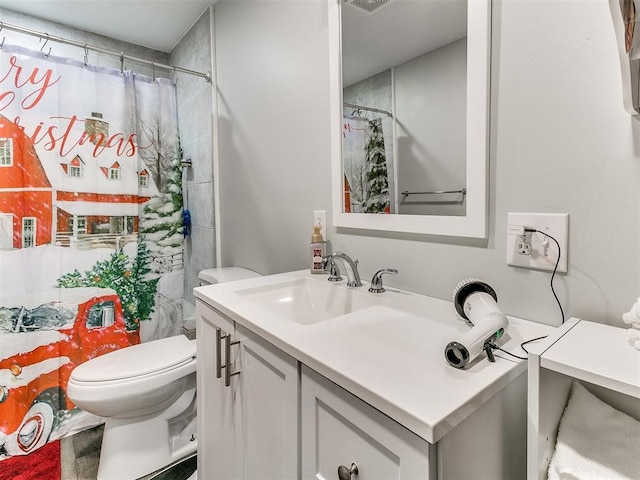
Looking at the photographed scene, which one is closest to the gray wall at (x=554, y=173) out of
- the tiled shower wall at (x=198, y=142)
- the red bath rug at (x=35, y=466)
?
the tiled shower wall at (x=198, y=142)

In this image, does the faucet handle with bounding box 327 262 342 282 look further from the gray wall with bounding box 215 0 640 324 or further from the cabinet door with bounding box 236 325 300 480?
the cabinet door with bounding box 236 325 300 480

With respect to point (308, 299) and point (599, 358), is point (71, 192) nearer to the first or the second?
point (308, 299)

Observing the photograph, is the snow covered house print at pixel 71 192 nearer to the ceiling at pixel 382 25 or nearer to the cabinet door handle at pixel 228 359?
the ceiling at pixel 382 25

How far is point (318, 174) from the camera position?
1381 mm

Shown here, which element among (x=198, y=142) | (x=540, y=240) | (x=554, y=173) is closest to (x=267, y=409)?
(x=540, y=240)

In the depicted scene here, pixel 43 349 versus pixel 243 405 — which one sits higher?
pixel 243 405

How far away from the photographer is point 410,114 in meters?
1.04

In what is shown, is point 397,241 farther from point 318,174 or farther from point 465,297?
point 318,174

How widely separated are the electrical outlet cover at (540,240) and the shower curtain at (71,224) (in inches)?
69.0

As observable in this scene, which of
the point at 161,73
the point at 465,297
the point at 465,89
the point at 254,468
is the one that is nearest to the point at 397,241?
the point at 465,297

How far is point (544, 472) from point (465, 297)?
13.4 inches

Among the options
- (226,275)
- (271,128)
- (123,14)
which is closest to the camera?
(271,128)

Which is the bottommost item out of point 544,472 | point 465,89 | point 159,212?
point 544,472

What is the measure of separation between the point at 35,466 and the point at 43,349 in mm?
504
